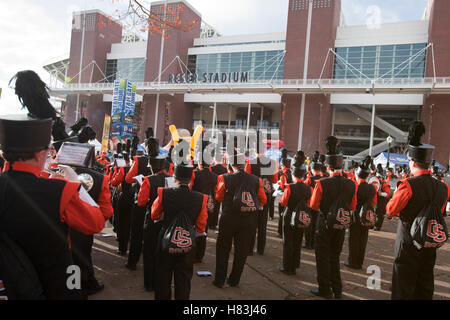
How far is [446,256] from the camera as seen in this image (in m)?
8.23

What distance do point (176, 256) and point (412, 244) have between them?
9.46 ft

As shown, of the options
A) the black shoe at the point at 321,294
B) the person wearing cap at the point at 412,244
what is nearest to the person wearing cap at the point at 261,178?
the black shoe at the point at 321,294

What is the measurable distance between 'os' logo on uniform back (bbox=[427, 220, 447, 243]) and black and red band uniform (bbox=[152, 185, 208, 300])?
2.70 metres

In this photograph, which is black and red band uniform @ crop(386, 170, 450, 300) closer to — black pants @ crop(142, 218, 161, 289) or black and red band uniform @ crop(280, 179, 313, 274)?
black and red band uniform @ crop(280, 179, 313, 274)

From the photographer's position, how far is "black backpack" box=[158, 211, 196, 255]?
3.55m

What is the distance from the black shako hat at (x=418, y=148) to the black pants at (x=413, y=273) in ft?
3.26

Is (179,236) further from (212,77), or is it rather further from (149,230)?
(212,77)

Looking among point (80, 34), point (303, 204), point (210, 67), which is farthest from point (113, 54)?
point (303, 204)

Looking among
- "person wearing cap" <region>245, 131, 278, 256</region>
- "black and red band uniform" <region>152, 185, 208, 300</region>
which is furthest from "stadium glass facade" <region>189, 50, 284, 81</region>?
"black and red band uniform" <region>152, 185, 208, 300</region>

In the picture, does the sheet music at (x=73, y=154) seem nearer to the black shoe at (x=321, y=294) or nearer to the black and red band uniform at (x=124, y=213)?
the black and red band uniform at (x=124, y=213)

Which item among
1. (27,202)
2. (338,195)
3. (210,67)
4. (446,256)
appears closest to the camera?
(27,202)

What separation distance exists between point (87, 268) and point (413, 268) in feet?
14.0
